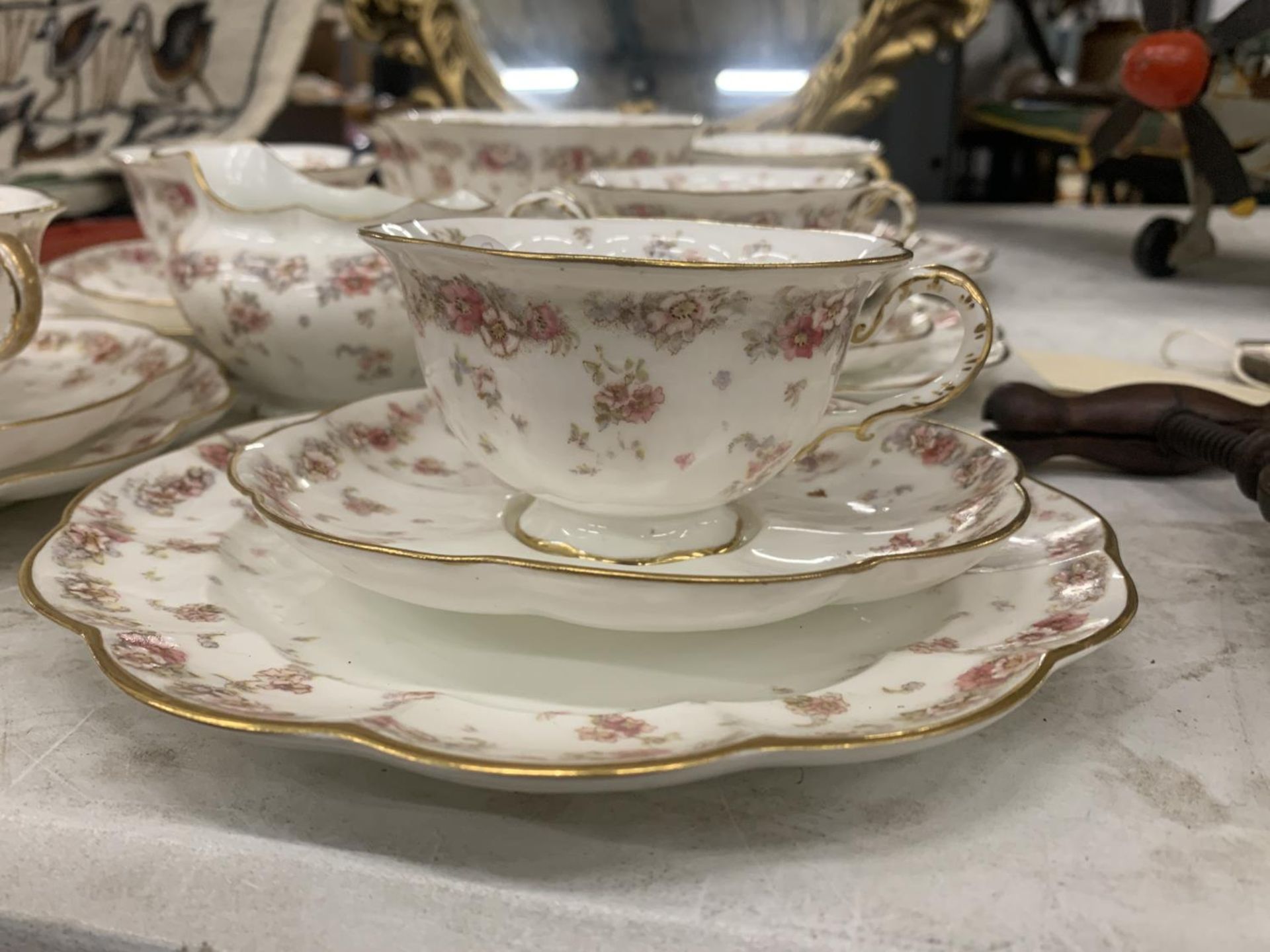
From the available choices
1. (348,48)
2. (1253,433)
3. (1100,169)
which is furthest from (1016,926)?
(348,48)

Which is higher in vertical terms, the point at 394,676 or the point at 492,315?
the point at 492,315

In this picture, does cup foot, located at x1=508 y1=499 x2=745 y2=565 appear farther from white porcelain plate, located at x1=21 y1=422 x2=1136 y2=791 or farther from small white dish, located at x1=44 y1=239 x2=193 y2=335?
small white dish, located at x1=44 y1=239 x2=193 y2=335

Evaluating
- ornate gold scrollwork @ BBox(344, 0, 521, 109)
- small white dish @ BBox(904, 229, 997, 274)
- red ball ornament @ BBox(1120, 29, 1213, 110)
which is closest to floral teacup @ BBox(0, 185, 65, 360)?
small white dish @ BBox(904, 229, 997, 274)

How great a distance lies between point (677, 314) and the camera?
477 mm

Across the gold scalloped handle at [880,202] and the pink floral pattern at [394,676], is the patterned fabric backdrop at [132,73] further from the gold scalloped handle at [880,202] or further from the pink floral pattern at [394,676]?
the pink floral pattern at [394,676]

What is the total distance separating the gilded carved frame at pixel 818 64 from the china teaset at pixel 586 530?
3.78 feet

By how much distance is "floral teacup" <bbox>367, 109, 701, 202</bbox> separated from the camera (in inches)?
43.3

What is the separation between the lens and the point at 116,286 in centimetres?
106

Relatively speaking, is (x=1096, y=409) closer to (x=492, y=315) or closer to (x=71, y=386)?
(x=492, y=315)

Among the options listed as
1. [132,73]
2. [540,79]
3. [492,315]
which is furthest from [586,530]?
[540,79]

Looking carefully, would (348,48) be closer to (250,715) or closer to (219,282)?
(219,282)

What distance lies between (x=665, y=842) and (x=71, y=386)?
549 mm

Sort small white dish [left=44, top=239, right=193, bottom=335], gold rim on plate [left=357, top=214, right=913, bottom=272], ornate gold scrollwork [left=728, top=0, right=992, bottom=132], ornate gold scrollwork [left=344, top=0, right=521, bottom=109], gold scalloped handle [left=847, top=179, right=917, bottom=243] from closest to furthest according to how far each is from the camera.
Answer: gold rim on plate [left=357, top=214, right=913, bottom=272]
gold scalloped handle [left=847, top=179, right=917, bottom=243]
small white dish [left=44, top=239, right=193, bottom=335]
ornate gold scrollwork [left=728, top=0, right=992, bottom=132]
ornate gold scrollwork [left=344, top=0, right=521, bottom=109]

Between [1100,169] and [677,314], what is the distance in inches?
55.3
